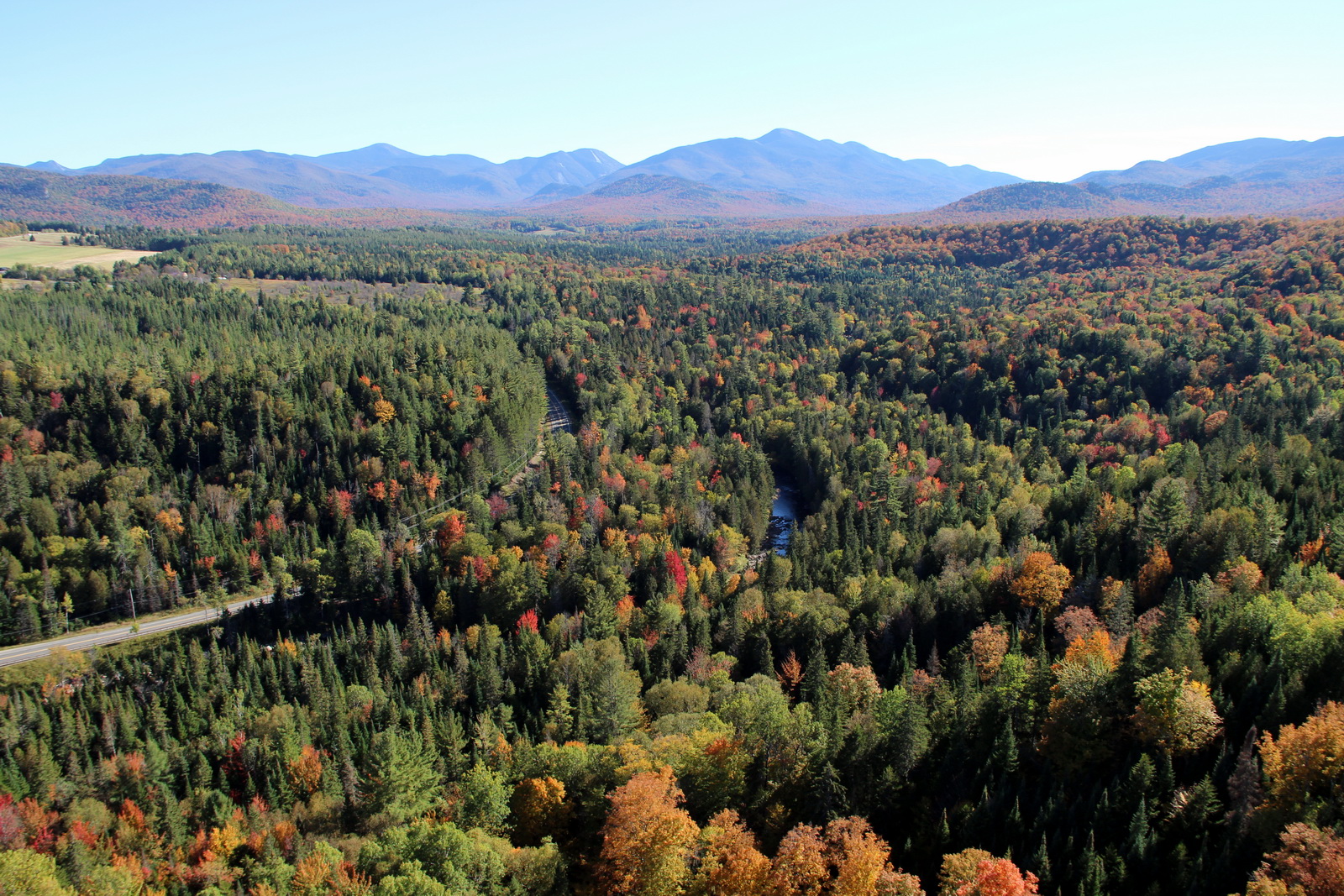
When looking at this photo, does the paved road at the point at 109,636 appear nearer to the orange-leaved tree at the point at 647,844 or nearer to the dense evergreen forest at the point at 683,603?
the dense evergreen forest at the point at 683,603

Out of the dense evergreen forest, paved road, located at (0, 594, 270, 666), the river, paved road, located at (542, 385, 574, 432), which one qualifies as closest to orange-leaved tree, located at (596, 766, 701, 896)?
the dense evergreen forest

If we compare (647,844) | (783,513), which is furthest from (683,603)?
(783,513)

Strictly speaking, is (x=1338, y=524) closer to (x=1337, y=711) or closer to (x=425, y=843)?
(x=1337, y=711)

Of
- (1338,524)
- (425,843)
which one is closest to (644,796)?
(425,843)

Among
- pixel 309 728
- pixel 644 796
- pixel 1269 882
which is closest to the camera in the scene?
pixel 1269 882

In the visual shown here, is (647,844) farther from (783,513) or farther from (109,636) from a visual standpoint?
(783,513)
